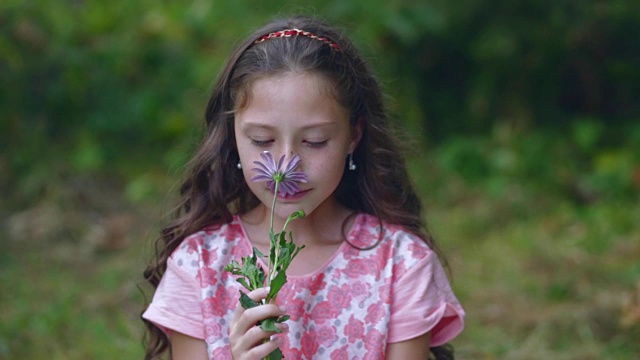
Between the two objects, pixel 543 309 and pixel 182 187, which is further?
pixel 543 309

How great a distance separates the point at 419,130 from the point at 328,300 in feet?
9.33

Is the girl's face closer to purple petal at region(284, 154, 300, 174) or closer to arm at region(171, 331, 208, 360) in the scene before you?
purple petal at region(284, 154, 300, 174)

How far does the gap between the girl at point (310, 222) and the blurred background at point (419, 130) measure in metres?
1.48

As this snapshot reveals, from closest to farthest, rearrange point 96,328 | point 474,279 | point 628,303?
point 628,303
point 96,328
point 474,279

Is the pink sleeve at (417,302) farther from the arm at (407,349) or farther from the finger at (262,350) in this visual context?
the finger at (262,350)

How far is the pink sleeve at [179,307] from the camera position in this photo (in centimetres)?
228

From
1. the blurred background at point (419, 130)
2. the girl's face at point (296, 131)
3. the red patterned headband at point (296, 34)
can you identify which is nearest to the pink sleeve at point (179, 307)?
the girl's face at point (296, 131)

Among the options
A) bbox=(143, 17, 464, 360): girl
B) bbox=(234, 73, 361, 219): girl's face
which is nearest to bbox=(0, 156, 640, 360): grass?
bbox=(143, 17, 464, 360): girl

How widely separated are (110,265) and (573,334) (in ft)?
6.07

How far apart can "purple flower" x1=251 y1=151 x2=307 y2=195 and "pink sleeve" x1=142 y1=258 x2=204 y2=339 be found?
1.12 ft

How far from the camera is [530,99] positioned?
208 inches

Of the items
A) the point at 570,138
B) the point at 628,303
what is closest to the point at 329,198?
the point at 628,303

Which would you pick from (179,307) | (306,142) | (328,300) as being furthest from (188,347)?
(306,142)

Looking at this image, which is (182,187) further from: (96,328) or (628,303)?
(628,303)
